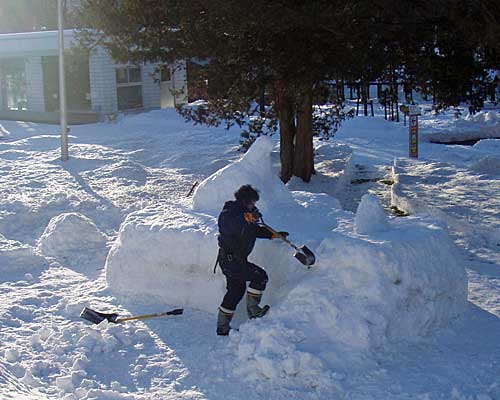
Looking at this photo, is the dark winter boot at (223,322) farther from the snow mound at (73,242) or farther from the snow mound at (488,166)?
the snow mound at (488,166)

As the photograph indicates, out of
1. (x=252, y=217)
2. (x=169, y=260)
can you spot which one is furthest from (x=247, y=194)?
(x=169, y=260)

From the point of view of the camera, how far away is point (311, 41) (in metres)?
10.3

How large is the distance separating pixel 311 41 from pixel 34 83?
2592cm

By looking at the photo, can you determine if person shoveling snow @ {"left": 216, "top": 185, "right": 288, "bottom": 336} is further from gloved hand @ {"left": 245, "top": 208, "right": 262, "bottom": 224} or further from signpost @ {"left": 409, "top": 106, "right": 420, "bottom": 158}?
signpost @ {"left": 409, "top": 106, "right": 420, "bottom": 158}

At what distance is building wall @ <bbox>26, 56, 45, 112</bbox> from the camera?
109 ft

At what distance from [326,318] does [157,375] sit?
5.26 ft

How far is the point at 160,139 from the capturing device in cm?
2320

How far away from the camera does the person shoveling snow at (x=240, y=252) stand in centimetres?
688

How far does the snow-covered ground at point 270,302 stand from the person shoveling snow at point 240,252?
29cm

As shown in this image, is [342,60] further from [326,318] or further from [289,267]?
[326,318]

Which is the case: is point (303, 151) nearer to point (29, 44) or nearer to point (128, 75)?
point (128, 75)

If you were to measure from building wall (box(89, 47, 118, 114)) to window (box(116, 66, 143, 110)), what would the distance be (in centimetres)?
45

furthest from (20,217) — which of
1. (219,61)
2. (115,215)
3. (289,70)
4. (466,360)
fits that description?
A: (466,360)

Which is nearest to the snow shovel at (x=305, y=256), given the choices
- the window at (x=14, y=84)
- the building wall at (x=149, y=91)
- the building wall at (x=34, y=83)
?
the building wall at (x=149, y=91)
